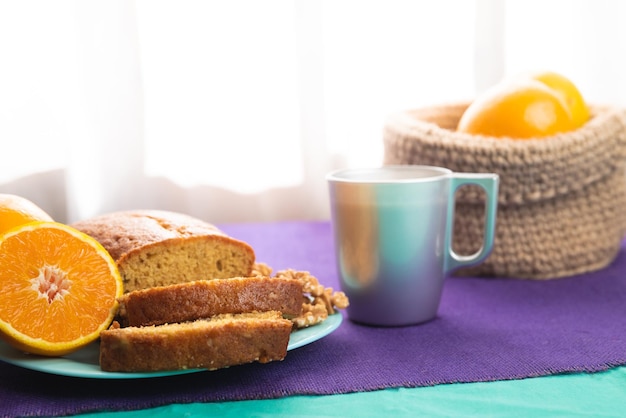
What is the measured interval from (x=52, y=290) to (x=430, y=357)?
1.31 ft

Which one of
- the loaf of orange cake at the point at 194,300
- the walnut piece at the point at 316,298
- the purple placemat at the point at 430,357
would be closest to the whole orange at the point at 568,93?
the purple placemat at the point at 430,357

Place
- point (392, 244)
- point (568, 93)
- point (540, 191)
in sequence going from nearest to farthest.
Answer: point (392, 244) → point (540, 191) → point (568, 93)

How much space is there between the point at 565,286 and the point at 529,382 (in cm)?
41

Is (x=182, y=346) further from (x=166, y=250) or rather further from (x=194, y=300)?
(x=166, y=250)

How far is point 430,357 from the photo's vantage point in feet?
2.55

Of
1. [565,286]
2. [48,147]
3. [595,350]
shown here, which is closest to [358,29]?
[48,147]

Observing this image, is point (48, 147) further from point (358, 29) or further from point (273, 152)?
point (358, 29)

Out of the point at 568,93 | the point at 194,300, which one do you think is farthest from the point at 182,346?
the point at 568,93

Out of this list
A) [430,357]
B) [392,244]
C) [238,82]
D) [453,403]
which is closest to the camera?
[453,403]

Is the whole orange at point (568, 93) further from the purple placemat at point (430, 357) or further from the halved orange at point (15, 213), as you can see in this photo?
the halved orange at point (15, 213)

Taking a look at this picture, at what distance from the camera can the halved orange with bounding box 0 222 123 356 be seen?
70 centimetres

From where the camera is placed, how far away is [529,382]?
2.29 ft

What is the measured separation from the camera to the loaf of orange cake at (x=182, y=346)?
650mm

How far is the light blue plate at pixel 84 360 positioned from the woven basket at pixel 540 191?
0.39 m
